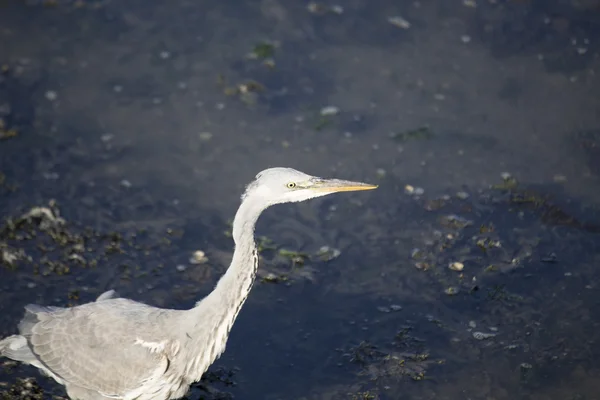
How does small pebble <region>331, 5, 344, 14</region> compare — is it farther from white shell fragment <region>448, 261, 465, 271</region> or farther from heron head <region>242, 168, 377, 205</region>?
heron head <region>242, 168, 377, 205</region>

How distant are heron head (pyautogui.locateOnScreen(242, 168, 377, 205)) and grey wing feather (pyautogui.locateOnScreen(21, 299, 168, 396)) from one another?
4.31 ft

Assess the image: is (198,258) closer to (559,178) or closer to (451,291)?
(451,291)

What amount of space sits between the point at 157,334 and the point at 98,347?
0.49 m

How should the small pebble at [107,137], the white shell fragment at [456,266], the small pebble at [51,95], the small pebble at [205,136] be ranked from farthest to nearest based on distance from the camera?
the small pebble at [51,95] → the small pebble at [205,136] → the small pebble at [107,137] → the white shell fragment at [456,266]

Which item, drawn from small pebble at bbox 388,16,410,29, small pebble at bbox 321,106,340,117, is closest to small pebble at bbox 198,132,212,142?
small pebble at bbox 321,106,340,117

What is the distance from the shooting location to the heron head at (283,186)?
19.1 feet

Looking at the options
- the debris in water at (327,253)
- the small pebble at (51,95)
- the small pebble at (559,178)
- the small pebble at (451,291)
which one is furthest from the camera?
the small pebble at (51,95)

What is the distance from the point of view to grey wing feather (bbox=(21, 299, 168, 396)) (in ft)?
19.8

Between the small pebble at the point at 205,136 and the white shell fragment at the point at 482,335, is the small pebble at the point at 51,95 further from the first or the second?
the white shell fragment at the point at 482,335

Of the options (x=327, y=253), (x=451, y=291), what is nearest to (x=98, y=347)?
(x=327, y=253)

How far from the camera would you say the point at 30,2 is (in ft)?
35.7

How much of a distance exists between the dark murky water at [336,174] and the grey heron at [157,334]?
58cm

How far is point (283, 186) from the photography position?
229 inches

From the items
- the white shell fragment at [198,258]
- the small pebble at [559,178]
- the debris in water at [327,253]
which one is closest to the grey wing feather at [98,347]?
the white shell fragment at [198,258]
